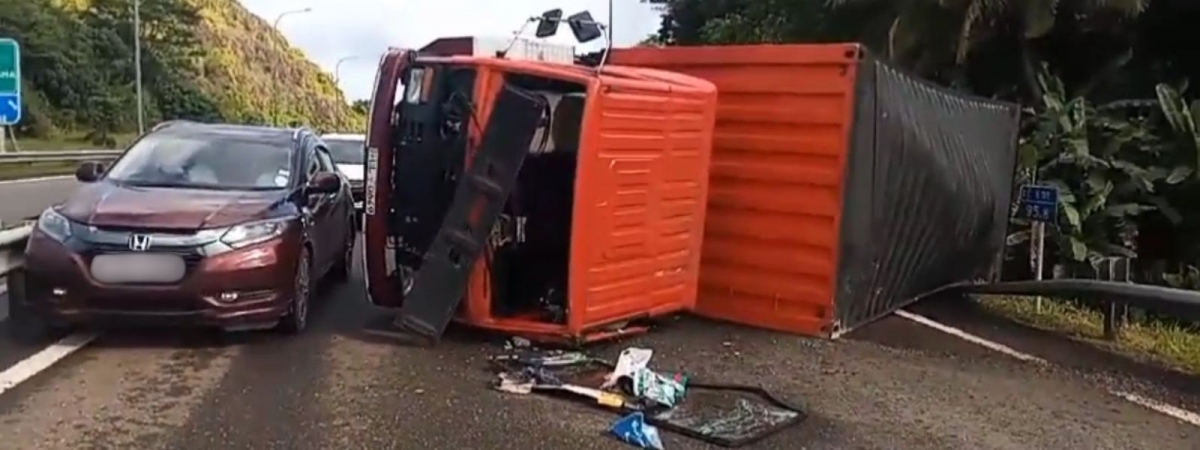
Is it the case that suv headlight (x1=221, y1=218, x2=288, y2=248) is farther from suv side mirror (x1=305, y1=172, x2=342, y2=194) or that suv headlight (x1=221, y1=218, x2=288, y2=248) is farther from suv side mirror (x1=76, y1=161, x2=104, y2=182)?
suv side mirror (x1=76, y1=161, x2=104, y2=182)

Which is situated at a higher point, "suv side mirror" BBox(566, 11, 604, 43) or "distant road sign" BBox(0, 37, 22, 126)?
"suv side mirror" BBox(566, 11, 604, 43)

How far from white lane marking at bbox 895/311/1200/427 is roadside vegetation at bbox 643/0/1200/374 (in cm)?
85

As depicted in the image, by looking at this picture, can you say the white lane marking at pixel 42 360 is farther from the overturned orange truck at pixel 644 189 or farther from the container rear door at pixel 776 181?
the container rear door at pixel 776 181

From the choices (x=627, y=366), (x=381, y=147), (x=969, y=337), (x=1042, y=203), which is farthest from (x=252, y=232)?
(x=1042, y=203)

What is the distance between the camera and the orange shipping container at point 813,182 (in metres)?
8.35

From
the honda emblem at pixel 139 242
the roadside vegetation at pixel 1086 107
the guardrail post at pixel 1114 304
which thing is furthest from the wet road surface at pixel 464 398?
the roadside vegetation at pixel 1086 107

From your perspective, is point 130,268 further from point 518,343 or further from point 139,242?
point 518,343

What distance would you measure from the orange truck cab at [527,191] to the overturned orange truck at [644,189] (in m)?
0.01

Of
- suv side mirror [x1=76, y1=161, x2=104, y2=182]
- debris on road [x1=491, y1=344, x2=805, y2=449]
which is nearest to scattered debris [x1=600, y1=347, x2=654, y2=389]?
debris on road [x1=491, y1=344, x2=805, y2=449]

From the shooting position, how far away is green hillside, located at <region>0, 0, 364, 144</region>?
5353 cm

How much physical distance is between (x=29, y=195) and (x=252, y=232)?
56.2 ft

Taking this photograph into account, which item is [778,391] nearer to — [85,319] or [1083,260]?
Result: [85,319]

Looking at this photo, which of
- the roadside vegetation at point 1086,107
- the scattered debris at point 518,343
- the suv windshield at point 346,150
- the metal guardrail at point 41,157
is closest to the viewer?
the scattered debris at point 518,343

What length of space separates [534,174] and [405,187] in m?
0.84
